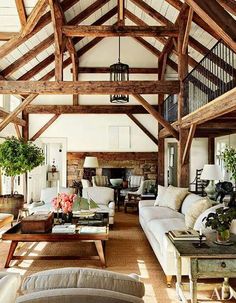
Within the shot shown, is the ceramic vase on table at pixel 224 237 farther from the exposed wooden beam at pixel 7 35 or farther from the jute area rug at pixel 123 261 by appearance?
the exposed wooden beam at pixel 7 35

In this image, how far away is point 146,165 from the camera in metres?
11.3

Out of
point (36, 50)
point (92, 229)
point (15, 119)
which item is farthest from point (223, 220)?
point (15, 119)

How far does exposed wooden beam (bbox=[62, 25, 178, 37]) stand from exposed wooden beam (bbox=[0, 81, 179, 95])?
42.7 inches

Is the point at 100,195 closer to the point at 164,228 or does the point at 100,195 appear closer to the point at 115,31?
the point at 164,228

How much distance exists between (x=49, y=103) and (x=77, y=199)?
20.3ft

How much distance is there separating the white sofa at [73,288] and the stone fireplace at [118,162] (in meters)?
9.53

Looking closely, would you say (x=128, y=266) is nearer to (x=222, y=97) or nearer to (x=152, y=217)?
(x=152, y=217)

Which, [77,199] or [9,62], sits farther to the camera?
[9,62]

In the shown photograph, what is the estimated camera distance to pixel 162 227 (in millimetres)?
4645

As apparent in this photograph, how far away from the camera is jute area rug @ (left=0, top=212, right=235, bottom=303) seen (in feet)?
12.0

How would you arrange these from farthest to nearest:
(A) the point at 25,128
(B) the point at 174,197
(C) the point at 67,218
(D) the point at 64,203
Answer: (A) the point at 25,128 → (B) the point at 174,197 → (C) the point at 67,218 → (D) the point at 64,203

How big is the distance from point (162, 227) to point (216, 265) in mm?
1860

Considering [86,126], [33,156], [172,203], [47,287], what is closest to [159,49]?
[86,126]

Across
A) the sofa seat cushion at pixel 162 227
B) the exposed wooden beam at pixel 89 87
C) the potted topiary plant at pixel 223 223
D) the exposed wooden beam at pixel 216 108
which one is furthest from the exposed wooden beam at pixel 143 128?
the potted topiary plant at pixel 223 223
